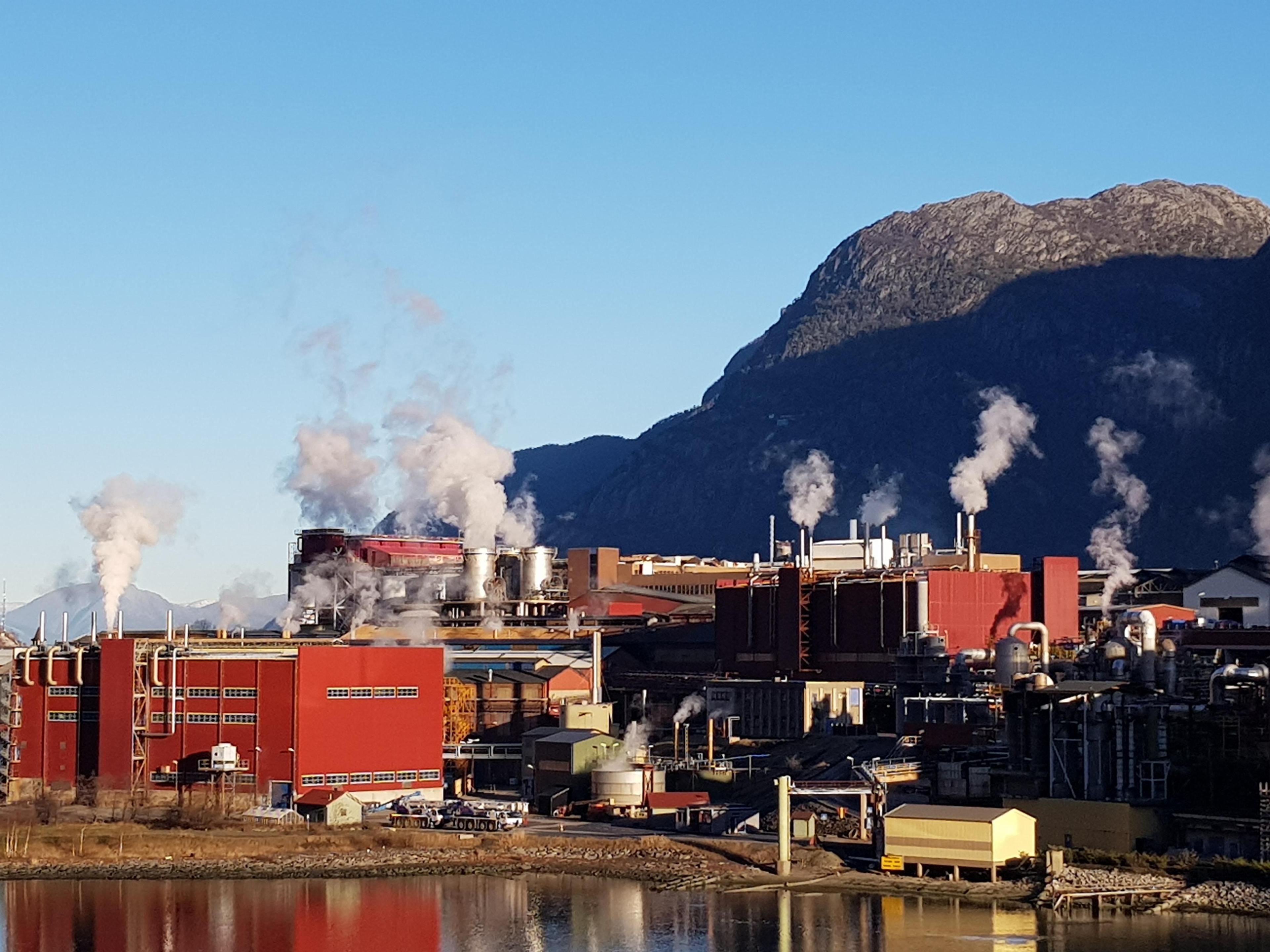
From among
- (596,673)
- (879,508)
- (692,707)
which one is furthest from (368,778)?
(879,508)

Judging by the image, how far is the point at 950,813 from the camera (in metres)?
58.5

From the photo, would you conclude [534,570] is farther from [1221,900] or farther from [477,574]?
[1221,900]

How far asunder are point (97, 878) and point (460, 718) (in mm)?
25737

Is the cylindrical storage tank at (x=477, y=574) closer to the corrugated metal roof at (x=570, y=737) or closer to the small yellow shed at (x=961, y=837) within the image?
the corrugated metal roof at (x=570, y=737)

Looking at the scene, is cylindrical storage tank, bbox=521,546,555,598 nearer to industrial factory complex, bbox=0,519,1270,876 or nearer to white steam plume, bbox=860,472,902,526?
industrial factory complex, bbox=0,519,1270,876

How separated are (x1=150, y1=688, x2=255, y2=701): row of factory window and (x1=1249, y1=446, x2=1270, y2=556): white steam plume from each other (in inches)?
2187

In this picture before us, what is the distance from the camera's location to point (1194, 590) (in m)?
102

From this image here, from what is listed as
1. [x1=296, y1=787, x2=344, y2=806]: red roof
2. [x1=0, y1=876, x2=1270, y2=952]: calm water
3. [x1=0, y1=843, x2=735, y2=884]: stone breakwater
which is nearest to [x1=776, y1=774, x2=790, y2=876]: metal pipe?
[x1=0, y1=843, x2=735, y2=884]: stone breakwater

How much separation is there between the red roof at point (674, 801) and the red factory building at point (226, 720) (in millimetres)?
8566

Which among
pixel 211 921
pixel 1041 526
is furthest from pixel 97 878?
pixel 1041 526

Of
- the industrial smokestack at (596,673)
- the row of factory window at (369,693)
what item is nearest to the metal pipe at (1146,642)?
the row of factory window at (369,693)

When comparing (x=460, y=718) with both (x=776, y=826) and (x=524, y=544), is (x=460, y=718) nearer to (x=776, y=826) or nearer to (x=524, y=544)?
(x=776, y=826)

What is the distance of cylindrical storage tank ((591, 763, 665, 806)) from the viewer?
70.3 metres

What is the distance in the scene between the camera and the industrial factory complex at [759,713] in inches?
2355
